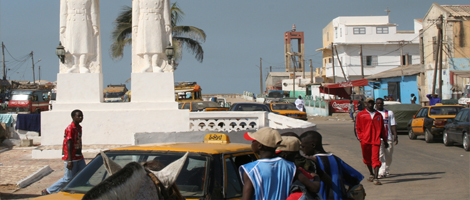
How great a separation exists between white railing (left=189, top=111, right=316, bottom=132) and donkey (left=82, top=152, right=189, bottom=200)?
11286 mm

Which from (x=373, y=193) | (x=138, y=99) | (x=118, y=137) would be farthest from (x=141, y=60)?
(x=373, y=193)

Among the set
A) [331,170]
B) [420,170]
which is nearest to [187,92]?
[420,170]

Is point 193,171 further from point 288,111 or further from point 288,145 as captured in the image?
point 288,111

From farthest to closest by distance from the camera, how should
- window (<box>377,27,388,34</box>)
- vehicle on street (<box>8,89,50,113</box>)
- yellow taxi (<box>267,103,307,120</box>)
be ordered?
window (<box>377,27,388,34</box>), vehicle on street (<box>8,89,50,113</box>), yellow taxi (<box>267,103,307,120</box>)

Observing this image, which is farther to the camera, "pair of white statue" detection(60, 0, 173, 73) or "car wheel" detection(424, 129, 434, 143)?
"car wheel" detection(424, 129, 434, 143)

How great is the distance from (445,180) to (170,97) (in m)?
8.02

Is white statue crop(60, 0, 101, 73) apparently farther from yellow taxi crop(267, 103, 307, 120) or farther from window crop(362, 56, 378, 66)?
window crop(362, 56, 378, 66)

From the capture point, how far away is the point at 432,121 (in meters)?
18.2

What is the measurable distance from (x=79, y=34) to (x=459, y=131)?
12288mm

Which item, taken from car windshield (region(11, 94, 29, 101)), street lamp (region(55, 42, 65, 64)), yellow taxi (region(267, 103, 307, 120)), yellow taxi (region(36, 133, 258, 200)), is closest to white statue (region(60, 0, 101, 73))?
street lamp (region(55, 42, 65, 64))

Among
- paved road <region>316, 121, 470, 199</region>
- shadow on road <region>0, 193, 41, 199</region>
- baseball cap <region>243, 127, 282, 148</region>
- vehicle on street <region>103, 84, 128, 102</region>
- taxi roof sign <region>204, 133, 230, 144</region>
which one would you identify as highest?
vehicle on street <region>103, 84, 128, 102</region>

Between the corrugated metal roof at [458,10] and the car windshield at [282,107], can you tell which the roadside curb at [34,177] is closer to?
the car windshield at [282,107]

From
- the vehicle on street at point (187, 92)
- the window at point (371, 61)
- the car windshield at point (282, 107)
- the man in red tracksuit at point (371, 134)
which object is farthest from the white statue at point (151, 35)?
the window at point (371, 61)

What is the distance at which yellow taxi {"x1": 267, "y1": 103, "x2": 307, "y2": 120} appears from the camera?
87.2ft
